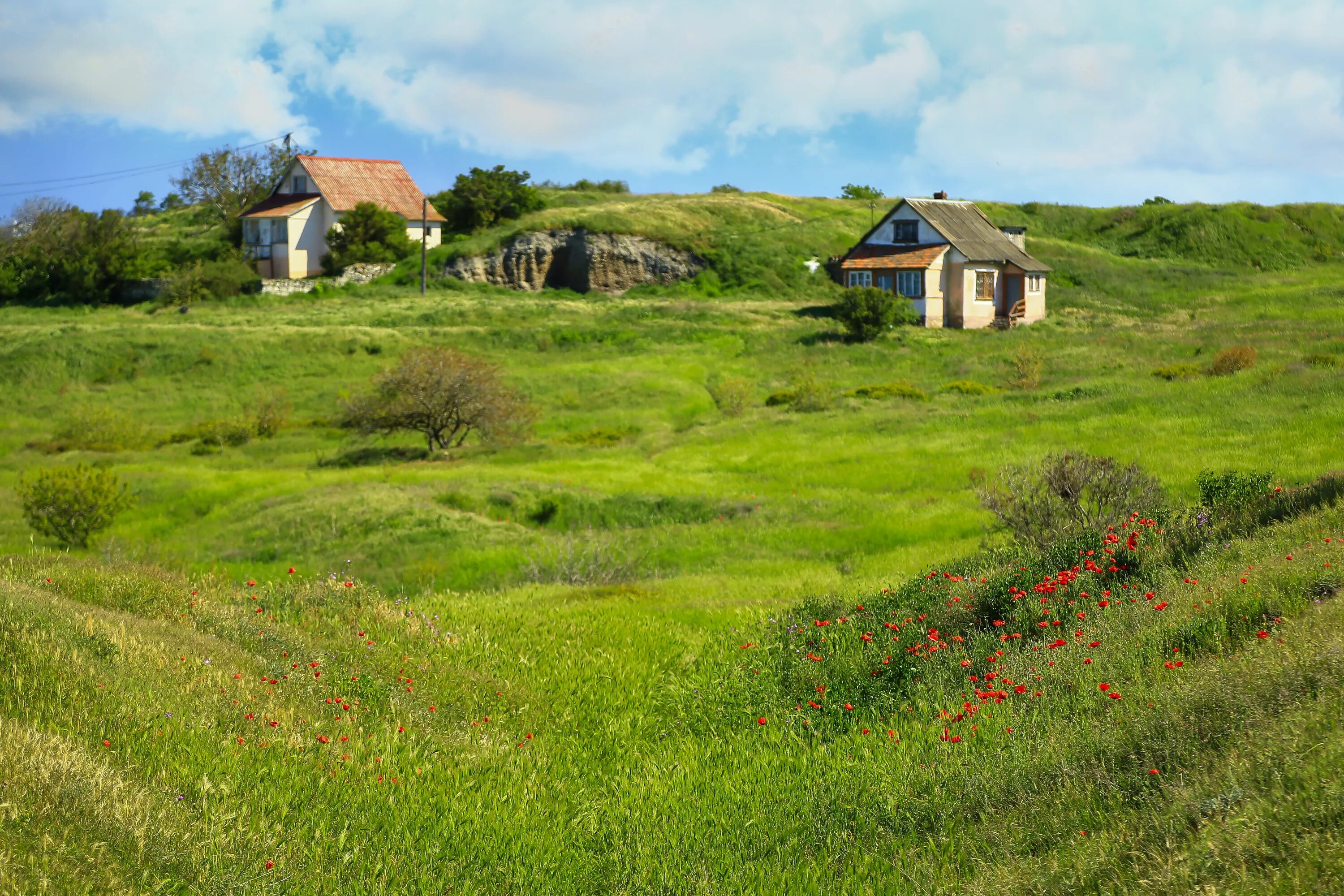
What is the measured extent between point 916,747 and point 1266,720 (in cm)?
195

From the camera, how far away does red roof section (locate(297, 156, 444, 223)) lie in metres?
69.9

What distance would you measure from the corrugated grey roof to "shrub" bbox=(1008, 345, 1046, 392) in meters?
19.0

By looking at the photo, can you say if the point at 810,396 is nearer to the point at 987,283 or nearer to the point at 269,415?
the point at 269,415

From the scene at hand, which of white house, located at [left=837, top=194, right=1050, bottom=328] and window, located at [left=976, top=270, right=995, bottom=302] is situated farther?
window, located at [left=976, top=270, right=995, bottom=302]

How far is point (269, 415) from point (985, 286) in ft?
136

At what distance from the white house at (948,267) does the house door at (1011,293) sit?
40 mm

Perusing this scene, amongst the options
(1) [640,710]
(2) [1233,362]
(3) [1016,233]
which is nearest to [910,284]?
(3) [1016,233]

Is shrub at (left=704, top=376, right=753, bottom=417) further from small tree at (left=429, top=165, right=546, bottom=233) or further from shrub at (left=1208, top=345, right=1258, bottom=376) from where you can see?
small tree at (left=429, top=165, right=546, bottom=233)

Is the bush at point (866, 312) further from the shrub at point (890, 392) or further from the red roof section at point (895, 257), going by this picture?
the shrub at point (890, 392)

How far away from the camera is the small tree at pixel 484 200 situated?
76812 millimetres

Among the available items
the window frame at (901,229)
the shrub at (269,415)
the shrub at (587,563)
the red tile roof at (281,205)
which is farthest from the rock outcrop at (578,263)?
the shrub at (587,563)

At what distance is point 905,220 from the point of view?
61.6 metres

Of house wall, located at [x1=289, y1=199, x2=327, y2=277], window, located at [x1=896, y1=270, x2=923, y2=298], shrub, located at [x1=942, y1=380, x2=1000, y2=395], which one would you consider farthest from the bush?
house wall, located at [x1=289, y1=199, x2=327, y2=277]

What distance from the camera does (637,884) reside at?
4.97 meters
